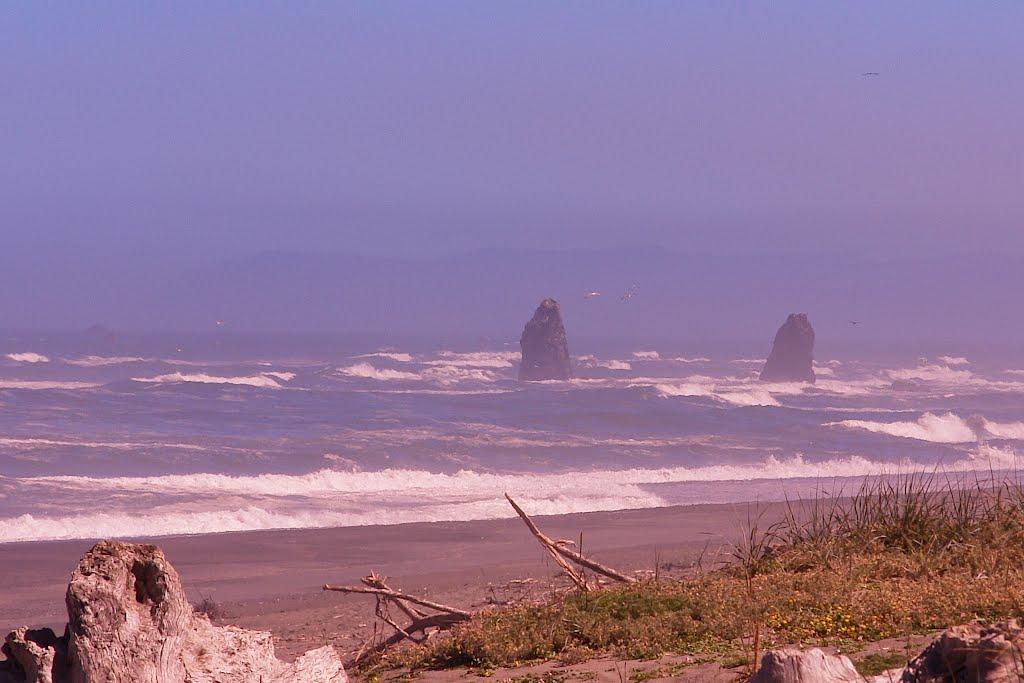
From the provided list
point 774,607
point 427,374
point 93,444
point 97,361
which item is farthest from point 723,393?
point 97,361

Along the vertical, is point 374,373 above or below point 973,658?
below

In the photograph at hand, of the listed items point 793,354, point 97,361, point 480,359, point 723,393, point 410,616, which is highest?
point 793,354

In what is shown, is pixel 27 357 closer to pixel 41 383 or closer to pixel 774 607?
pixel 41 383

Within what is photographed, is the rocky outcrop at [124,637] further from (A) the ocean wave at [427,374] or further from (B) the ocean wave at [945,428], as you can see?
(A) the ocean wave at [427,374]

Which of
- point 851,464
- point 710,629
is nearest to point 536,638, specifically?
point 710,629

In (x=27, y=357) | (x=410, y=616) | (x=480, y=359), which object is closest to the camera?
(x=410, y=616)

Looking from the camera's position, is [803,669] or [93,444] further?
[93,444]

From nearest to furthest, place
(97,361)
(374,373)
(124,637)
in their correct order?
(124,637), (374,373), (97,361)

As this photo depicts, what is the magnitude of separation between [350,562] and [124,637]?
9.60 m

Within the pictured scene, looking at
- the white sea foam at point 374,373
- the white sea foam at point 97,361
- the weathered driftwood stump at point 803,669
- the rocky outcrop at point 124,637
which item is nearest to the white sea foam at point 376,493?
the weathered driftwood stump at point 803,669

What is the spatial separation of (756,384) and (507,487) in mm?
51225

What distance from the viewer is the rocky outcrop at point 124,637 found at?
4.38 m

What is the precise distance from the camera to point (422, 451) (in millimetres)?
28141

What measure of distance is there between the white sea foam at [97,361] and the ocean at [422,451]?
88.3 feet
